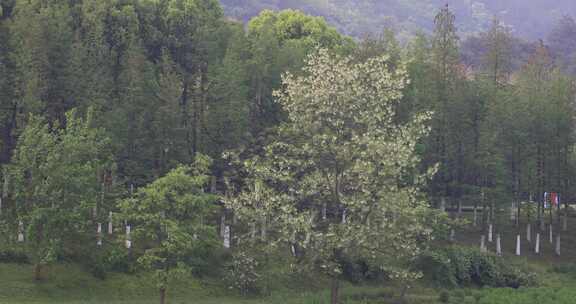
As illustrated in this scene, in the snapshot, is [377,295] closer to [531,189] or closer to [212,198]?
[212,198]

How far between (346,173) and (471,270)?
17.5 m

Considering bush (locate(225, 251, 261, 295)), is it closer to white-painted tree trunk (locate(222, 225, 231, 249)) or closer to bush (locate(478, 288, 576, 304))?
white-painted tree trunk (locate(222, 225, 231, 249))

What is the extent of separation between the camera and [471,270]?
45.4 meters

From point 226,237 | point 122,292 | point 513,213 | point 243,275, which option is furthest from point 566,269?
point 122,292

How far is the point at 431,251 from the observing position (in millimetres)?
43438

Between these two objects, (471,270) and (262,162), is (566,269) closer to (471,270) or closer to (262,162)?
(471,270)

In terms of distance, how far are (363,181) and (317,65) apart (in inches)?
213

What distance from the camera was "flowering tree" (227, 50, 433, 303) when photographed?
30.6 meters

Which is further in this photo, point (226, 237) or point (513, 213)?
point (513, 213)

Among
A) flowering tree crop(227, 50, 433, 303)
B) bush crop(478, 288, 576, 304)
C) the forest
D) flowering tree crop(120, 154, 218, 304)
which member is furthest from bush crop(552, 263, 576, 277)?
flowering tree crop(120, 154, 218, 304)

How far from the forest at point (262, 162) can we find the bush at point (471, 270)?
119 millimetres

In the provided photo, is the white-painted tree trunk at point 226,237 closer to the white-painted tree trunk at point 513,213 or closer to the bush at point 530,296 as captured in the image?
the bush at point 530,296

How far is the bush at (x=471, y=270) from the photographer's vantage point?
4394cm

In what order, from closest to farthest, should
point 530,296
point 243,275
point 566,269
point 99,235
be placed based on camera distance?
1. point 243,275
2. point 99,235
3. point 530,296
4. point 566,269
